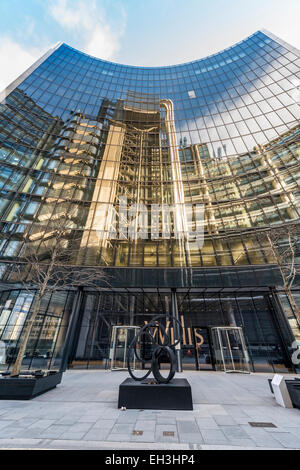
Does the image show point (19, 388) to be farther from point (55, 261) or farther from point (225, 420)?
point (55, 261)

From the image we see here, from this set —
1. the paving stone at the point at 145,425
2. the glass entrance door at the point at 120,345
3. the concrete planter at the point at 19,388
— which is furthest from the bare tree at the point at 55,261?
the paving stone at the point at 145,425

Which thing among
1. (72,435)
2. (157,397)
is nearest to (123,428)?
(72,435)

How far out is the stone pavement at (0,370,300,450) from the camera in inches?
178

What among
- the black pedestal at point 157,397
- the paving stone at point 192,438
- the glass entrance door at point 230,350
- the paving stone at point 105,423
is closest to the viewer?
the paving stone at point 192,438

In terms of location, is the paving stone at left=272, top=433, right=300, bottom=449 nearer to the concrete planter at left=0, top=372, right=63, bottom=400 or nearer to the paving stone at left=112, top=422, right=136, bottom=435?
the paving stone at left=112, top=422, right=136, bottom=435

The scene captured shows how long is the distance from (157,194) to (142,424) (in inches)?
896

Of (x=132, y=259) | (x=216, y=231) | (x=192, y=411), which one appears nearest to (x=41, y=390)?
(x=192, y=411)

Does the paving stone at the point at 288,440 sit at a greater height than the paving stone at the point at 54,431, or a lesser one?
lesser

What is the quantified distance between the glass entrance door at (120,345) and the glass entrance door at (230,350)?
694cm

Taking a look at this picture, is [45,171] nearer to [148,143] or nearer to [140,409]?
[148,143]

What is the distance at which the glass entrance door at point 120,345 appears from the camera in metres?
16.6

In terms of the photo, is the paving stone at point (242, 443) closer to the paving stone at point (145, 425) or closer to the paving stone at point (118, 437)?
the paving stone at point (145, 425)

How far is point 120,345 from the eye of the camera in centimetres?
1688

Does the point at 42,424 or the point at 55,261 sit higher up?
the point at 55,261
